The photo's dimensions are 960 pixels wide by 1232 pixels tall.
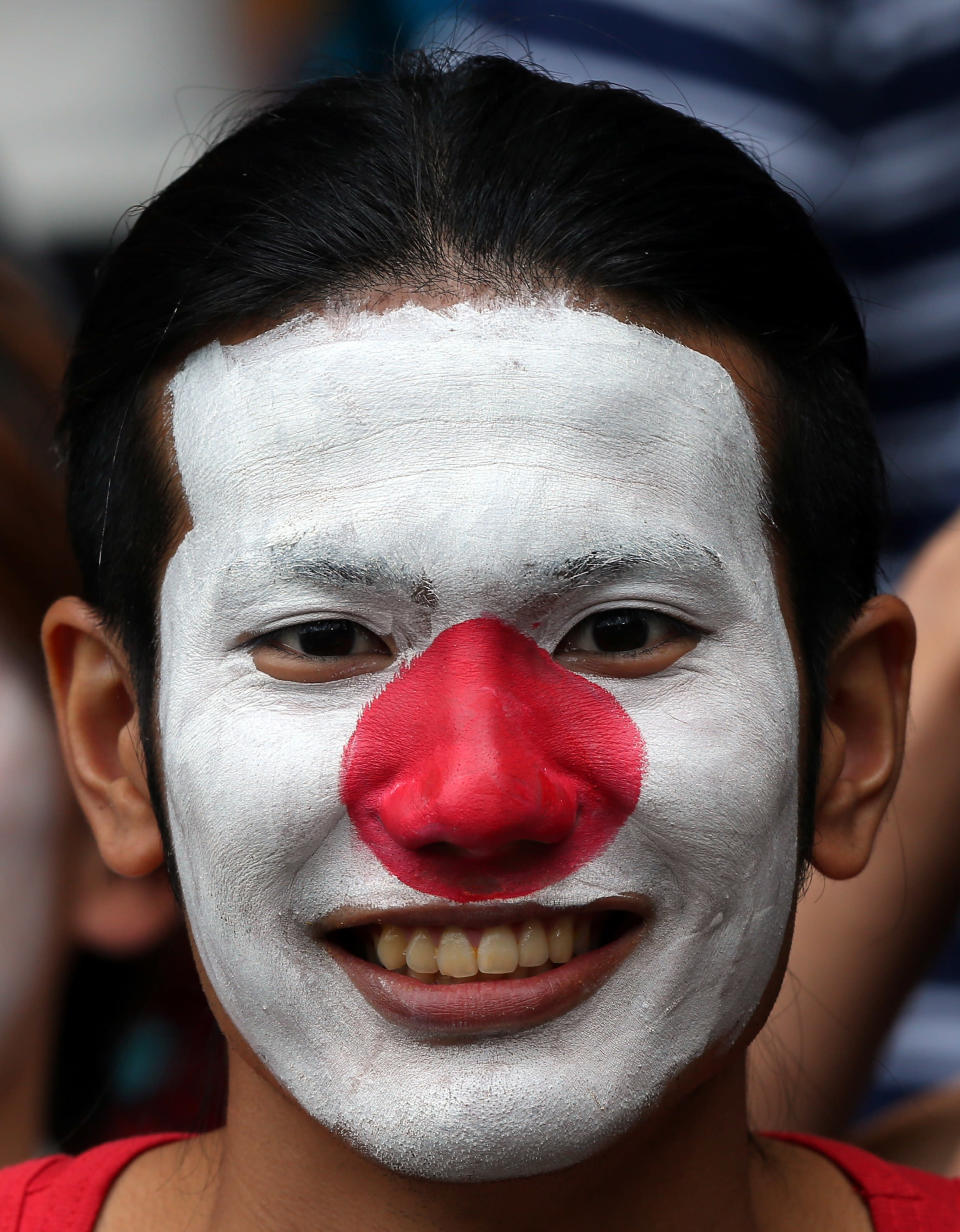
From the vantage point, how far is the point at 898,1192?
1.98m

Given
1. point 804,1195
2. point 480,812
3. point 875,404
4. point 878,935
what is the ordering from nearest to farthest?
point 480,812 < point 804,1195 < point 878,935 < point 875,404

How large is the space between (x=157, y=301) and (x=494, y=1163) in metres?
0.99

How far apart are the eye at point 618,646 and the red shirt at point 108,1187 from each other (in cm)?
82

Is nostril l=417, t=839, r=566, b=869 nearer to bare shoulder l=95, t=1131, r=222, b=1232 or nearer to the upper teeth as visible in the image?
the upper teeth

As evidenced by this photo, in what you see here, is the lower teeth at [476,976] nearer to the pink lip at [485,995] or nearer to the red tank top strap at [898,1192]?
the pink lip at [485,995]

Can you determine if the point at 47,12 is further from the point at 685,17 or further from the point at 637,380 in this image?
the point at 637,380

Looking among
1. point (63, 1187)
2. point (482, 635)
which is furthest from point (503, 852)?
point (63, 1187)

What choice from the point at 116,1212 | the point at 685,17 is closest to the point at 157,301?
the point at 116,1212

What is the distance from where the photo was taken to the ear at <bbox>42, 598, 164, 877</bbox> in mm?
1851

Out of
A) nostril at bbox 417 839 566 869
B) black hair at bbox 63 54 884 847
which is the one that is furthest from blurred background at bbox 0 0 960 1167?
nostril at bbox 417 839 566 869

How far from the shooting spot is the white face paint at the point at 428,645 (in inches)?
60.4

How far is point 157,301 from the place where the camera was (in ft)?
5.82

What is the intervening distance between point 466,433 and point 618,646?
268 millimetres

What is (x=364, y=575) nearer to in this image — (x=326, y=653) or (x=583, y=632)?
(x=326, y=653)
